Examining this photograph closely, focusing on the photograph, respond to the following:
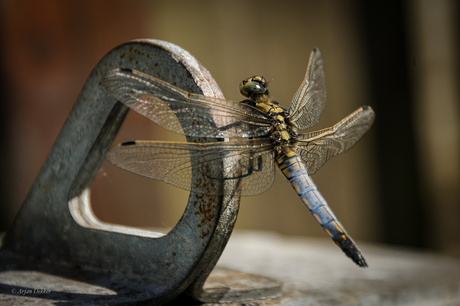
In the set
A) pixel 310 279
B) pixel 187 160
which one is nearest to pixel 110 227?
pixel 187 160

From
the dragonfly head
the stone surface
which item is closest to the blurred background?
the stone surface

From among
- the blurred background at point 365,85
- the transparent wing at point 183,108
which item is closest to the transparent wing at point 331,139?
the transparent wing at point 183,108

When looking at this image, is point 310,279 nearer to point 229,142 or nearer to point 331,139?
point 331,139

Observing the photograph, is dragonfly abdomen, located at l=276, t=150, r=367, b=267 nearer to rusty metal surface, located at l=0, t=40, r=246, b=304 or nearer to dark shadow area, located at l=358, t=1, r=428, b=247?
rusty metal surface, located at l=0, t=40, r=246, b=304

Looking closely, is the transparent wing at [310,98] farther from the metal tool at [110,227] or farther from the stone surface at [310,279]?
the stone surface at [310,279]

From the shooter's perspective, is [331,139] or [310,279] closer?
[331,139]

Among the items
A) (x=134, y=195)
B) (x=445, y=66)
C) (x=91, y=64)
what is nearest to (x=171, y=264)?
(x=134, y=195)

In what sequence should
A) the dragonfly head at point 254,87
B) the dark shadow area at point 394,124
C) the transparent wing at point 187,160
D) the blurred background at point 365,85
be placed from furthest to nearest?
the dark shadow area at point 394,124 < the blurred background at point 365,85 < the dragonfly head at point 254,87 < the transparent wing at point 187,160
